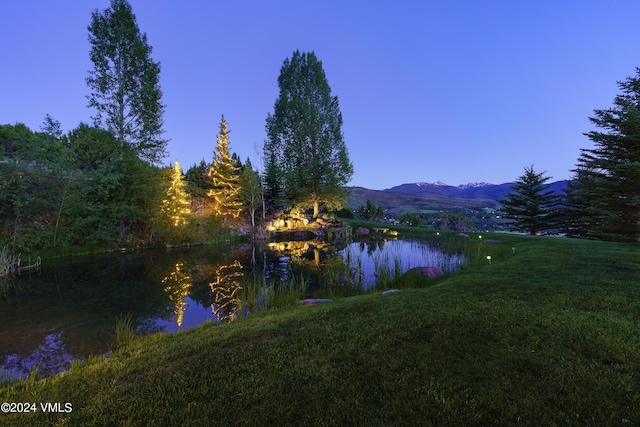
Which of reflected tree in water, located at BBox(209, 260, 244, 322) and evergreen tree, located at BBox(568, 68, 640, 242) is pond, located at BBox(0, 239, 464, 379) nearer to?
reflected tree in water, located at BBox(209, 260, 244, 322)

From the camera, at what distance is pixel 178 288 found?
25.8 feet

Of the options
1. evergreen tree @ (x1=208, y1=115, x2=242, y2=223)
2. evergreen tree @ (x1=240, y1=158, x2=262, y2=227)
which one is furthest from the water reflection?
evergreen tree @ (x1=240, y1=158, x2=262, y2=227)

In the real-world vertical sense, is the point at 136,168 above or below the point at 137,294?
above

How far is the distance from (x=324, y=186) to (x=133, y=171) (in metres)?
15.7

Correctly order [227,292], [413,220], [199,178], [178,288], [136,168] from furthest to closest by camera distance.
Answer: [413,220] < [199,178] < [136,168] < [178,288] < [227,292]

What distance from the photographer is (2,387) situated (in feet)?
9.62

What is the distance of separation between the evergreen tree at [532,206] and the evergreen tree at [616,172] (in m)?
2.54

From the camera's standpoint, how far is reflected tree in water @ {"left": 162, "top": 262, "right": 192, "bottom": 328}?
618 cm

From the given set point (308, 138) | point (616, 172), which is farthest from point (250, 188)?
point (616, 172)

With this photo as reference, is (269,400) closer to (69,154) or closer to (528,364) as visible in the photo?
(528,364)

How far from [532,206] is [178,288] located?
80.5 feet

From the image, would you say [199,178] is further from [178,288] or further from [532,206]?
[532,206]

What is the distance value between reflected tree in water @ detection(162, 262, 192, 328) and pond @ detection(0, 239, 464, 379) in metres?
0.02

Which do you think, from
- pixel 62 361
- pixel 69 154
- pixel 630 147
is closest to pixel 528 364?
pixel 62 361
